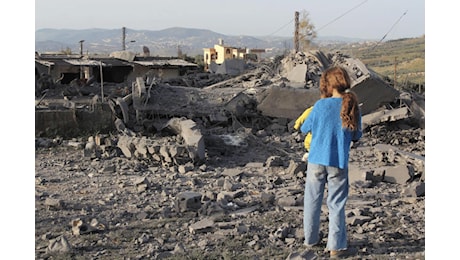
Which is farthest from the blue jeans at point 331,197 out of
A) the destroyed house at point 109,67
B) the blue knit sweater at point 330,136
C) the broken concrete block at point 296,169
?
the destroyed house at point 109,67

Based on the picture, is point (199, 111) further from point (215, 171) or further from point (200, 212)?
point (200, 212)

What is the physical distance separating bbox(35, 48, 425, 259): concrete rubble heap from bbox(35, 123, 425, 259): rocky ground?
20 millimetres

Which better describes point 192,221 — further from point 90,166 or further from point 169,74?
point 169,74

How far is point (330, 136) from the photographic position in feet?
16.5

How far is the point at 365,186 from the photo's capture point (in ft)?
27.6

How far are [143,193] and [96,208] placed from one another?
3.12 feet

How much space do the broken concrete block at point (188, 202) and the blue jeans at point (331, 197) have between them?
1.97 m

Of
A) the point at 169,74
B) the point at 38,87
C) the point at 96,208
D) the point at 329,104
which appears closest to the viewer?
the point at 329,104

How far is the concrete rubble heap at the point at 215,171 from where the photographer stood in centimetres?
574

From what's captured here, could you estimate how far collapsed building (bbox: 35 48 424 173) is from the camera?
11227 mm

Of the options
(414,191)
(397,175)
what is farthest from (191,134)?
(414,191)

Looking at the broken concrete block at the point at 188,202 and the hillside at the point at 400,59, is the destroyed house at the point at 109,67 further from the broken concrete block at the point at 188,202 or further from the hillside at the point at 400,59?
the broken concrete block at the point at 188,202

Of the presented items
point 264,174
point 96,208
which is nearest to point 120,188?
point 96,208

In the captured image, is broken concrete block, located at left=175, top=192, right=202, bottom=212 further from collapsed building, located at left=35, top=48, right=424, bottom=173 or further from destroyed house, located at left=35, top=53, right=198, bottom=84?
destroyed house, located at left=35, top=53, right=198, bottom=84
